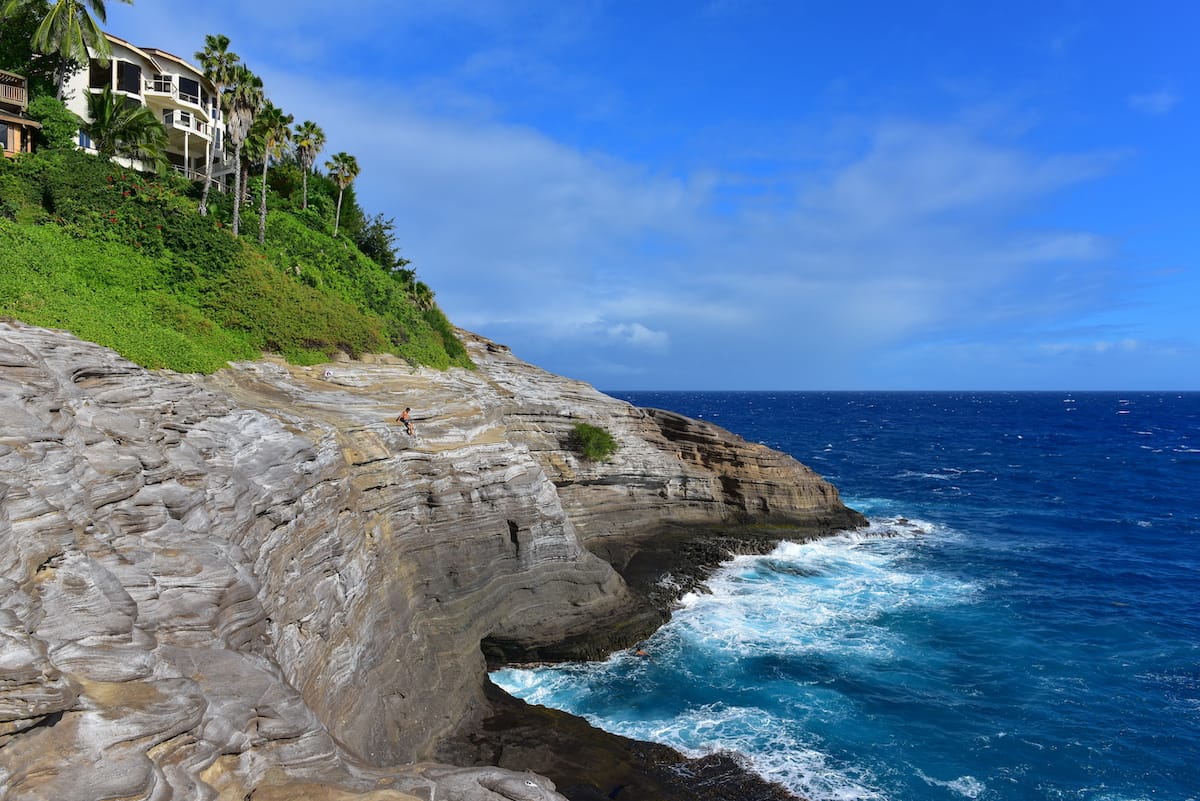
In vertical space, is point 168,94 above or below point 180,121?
above

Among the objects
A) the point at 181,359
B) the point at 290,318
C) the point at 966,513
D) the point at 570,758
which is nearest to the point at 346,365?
the point at 290,318

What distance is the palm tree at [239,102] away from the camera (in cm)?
3075

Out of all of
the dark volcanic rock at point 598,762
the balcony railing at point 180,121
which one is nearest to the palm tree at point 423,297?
the balcony railing at point 180,121

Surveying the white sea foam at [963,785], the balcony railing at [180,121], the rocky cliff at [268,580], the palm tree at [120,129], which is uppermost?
the balcony railing at [180,121]

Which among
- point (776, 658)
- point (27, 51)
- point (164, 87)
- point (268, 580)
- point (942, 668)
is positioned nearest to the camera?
point (268, 580)

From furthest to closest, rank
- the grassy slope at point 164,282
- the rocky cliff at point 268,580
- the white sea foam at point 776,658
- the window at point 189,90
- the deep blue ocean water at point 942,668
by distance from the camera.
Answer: the window at point 189,90, the white sea foam at point 776,658, the deep blue ocean water at point 942,668, the grassy slope at point 164,282, the rocky cliff at point 268,580

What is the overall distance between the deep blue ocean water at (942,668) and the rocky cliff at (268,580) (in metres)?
3.89

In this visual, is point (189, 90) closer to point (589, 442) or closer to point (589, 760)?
point (589, 442)

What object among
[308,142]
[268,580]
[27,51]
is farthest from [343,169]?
[268,580]

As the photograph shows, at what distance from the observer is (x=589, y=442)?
37.7 metres

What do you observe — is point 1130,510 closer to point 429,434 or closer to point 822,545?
point 822,545

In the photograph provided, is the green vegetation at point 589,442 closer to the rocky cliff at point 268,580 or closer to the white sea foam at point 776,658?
the rocky cliff at point 268,580

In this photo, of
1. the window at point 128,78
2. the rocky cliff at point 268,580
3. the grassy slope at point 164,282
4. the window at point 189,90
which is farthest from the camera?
the window at point 189,90

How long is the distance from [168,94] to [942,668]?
52.7m
